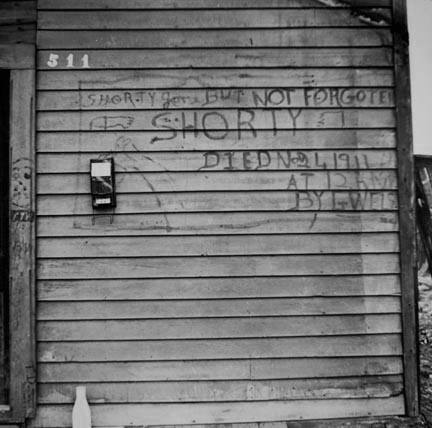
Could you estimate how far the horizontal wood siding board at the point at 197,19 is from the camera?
10.4ft

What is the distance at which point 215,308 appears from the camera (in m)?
3.11

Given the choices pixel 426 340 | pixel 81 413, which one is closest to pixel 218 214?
pixel 81 413

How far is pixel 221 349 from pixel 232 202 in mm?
1063

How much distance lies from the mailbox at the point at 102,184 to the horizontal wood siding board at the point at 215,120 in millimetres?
298

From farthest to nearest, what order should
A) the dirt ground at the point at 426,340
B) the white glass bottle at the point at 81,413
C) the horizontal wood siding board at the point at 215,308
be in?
the dirt ground at the point at 426,340 < the horizontal wood siding board at the point at 215,308 < the white glass bottle at the point at 81,413

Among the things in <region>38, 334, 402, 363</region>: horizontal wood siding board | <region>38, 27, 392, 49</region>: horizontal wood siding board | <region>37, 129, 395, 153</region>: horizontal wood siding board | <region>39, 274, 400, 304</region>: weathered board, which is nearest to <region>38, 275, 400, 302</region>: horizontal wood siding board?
<region>39, 274, 400, 304</region>: weathered board

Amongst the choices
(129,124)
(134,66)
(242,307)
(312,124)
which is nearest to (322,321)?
(242,307)

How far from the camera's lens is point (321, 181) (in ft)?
10.4

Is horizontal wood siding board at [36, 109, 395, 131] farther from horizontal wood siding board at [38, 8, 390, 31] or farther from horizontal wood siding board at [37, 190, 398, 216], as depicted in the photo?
horizontal wood siding board at [38, 8, 390, 31]

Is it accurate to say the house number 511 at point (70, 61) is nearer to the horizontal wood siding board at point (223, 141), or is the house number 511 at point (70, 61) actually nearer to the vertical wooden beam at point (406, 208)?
the horizontal wood siding board at point (223, 141)

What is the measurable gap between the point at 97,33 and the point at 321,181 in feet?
6.48

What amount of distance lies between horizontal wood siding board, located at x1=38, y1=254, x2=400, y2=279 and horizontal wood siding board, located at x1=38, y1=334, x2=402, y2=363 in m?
0.48

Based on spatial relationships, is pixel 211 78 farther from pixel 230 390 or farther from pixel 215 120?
pixel 230 390

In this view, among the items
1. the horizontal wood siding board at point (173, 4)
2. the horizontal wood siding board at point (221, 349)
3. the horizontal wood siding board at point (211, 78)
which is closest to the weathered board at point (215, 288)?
the horizontal wood siding board at point (221, 349)
